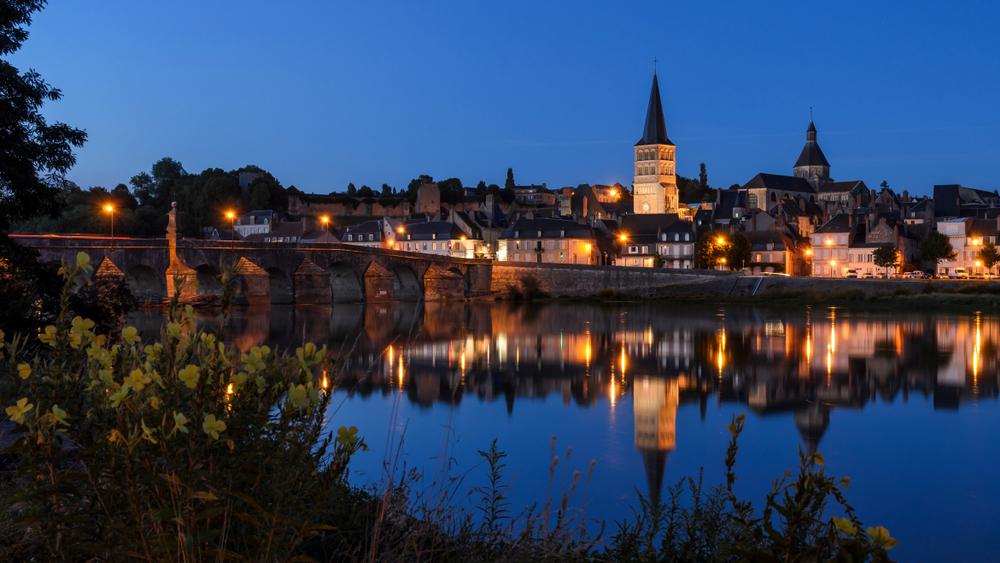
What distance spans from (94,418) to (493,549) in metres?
3.20

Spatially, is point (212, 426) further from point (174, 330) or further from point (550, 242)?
point (550, 242)

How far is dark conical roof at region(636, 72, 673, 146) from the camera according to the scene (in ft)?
339

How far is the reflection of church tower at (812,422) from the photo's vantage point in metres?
14.8

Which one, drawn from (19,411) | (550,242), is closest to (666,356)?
(19,411)

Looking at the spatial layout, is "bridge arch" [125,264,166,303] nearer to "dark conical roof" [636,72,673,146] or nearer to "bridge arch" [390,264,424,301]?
"bridge arch" [390,264,424,301]

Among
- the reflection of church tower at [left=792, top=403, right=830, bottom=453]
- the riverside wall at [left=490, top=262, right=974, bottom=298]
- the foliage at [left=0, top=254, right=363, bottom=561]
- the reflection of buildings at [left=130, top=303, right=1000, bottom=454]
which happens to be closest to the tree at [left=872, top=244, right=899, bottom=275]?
the riverside wall at [left=490, top=262, right=974, bottom=298]

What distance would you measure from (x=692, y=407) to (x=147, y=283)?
35.8 meters

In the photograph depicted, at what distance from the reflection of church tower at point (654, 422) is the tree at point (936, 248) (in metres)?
52.9

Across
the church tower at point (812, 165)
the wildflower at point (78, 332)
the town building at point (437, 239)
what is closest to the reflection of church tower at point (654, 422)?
the wildflower at point (78, 332)

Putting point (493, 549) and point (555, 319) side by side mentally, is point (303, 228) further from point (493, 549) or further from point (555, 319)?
point (493, 549)

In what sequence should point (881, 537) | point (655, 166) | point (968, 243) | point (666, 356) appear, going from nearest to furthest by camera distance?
point (881, 537), point (666, 356), point (968, 243), point (655, 166)

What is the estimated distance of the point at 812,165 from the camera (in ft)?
424

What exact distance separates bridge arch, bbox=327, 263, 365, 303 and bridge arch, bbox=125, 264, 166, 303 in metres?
12.1

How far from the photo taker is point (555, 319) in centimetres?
4347
